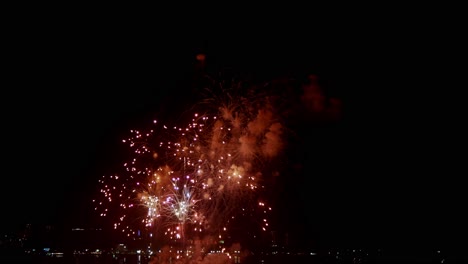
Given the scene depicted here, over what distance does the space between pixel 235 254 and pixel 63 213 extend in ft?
35.7

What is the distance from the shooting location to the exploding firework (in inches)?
598

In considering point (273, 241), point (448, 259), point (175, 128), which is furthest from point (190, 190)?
point (448, 259)

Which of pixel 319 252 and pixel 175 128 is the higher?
pixel 175 128

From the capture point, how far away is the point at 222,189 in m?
15.9

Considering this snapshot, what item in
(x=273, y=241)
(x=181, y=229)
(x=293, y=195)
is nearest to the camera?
(x=181, y=229)

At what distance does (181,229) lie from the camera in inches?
674

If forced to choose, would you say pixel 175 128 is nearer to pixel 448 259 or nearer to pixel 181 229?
pixel 181 229

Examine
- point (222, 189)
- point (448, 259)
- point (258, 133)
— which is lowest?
point (448, 259)

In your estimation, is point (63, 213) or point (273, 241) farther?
point (63, 213)

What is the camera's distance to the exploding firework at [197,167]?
15180mm

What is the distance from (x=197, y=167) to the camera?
51.0 feet

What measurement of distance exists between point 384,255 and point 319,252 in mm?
3408

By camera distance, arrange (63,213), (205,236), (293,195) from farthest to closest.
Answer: (63,213), (293,195), (205,236)

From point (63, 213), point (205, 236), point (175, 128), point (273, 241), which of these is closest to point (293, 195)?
point (273, 241)
